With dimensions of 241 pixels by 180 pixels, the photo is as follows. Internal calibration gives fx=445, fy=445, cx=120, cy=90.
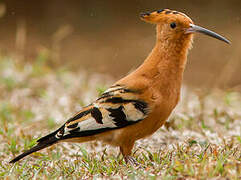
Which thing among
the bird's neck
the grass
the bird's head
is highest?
the bird's head

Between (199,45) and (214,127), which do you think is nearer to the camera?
(214,127)

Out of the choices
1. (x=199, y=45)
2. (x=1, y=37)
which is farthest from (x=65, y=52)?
(x=199, y=45)

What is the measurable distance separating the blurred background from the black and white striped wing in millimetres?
4357

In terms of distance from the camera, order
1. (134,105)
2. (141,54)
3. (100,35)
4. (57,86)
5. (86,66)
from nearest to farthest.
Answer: (134,105)
(57,86)
(86,66)
(141,54)
(100,35)

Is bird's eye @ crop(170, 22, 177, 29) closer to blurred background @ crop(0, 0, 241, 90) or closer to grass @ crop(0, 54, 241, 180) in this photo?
grass @ crop(0, 54, 241, 180)

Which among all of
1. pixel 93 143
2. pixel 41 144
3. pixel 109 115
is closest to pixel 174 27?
pixel 109 115

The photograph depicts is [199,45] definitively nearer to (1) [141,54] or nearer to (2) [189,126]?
(1) [141,54]

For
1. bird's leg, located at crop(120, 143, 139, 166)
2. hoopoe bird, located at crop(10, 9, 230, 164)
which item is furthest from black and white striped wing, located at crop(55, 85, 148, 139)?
bird's leg, located at crop(120, 143, 139, 166)

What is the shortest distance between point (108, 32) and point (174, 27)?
6.46m

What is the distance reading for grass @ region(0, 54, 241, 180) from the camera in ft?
9.34

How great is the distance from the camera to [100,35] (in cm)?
946

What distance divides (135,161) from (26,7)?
7.39 meters

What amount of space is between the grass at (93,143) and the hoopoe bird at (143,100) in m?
0.21

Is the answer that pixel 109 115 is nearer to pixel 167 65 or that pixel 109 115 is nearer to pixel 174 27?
pixel 167 65
